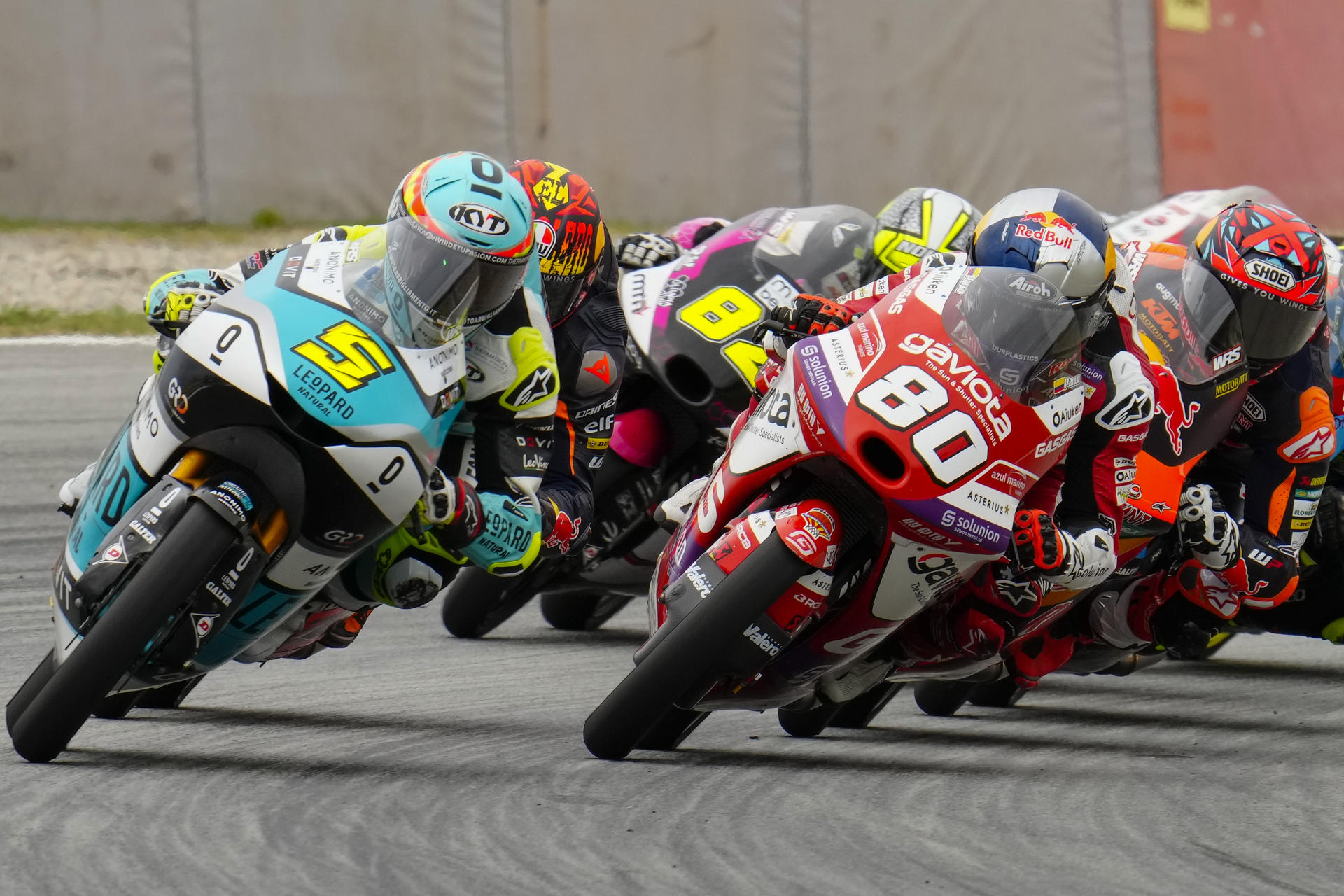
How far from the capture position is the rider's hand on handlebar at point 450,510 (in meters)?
4.88

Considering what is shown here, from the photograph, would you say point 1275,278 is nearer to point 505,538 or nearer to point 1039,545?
point 1039,545

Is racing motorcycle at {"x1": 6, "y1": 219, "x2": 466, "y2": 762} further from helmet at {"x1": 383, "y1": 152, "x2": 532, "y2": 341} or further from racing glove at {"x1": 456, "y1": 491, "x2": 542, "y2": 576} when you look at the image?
racing glove at {"x1": 456, "y1": 491, "x2": 542, "y2": 576}

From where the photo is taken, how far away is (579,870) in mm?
3801

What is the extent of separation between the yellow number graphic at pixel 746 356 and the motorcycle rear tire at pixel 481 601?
1.33 metres

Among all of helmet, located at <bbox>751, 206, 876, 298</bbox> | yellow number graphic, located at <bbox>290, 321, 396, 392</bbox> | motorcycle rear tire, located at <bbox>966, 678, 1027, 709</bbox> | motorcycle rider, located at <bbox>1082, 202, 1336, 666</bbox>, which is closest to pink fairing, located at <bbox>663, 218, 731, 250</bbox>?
helmet, located at <bbox>751, 206, 876, 298</bbox>

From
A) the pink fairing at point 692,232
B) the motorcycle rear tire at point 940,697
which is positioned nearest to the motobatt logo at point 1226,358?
the motorcycle rear tire at point 940,697

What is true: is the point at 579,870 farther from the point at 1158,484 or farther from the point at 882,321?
the point at 1158,484

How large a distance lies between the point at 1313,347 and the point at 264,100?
10.0 m

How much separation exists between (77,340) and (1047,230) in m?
8.55

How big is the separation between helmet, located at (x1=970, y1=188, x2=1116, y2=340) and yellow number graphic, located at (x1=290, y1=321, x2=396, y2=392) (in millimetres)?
1647

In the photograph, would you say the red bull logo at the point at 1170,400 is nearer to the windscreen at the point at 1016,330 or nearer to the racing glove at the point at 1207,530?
the racing glove at the point at 1207,530

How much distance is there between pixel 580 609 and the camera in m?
8.22

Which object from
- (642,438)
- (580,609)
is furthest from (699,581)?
(580,609)

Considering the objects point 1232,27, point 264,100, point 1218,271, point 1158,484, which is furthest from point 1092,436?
point 1232,27
